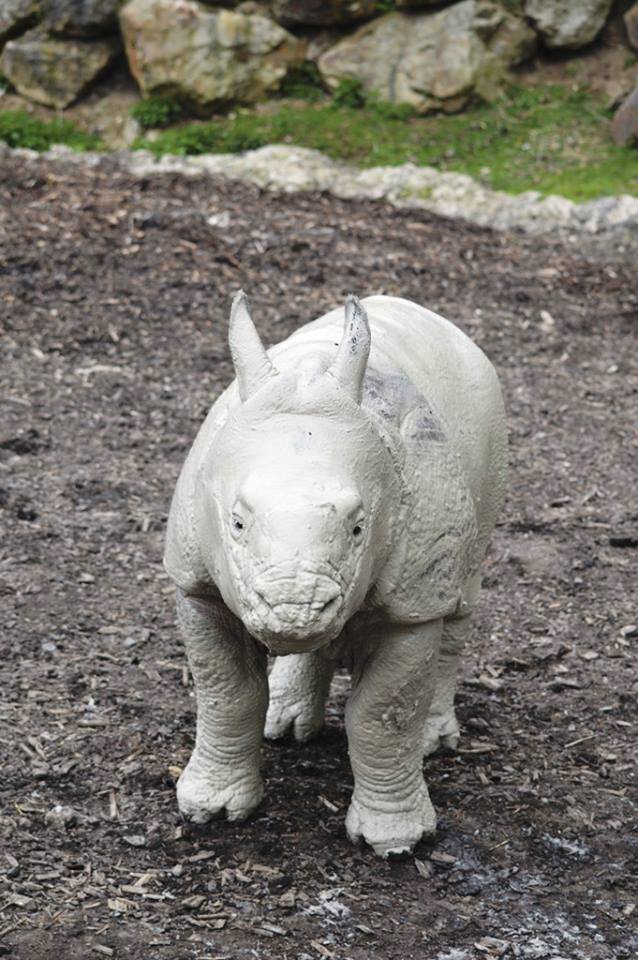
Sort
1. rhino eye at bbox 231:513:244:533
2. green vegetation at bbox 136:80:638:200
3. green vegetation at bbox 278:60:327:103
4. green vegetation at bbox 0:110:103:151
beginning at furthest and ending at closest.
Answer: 1. green vegetation at bbox 278:60:327:103
2. green vegetation at bbox 0:110:103:151
3. green vegetation at bbox 136:80:638:200
4. rhino eye at bbox 231:513:244:533

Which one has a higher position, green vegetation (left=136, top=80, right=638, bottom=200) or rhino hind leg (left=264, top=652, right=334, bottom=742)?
rhino hind leg (left=264, top=652, right=334, bottom=742)

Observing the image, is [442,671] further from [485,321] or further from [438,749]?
[485,321]

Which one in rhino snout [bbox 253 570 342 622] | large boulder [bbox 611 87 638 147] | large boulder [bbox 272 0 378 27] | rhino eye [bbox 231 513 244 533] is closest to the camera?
rhino snout [bbox 253 570 342 622]

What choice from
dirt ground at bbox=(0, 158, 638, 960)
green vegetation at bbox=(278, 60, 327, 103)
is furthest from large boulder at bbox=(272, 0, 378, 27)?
dirt ground at bbox=(0, 158, 638, 960)

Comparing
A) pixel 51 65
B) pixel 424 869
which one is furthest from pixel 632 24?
pixel 424 869

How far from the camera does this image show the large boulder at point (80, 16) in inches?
486

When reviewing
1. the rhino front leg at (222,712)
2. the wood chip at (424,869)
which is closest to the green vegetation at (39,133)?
the rhino front leg at (222,712)

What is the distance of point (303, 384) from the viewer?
3.32 metres

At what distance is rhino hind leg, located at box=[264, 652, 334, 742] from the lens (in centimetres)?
472

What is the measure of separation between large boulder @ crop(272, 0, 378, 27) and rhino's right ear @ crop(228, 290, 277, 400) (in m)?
9.87

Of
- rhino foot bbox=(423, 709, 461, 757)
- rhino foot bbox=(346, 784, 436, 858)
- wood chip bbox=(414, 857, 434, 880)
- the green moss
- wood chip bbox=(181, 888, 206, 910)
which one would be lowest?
the green moss

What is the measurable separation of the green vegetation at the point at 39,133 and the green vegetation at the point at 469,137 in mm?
664

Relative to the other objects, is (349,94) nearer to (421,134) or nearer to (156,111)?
(421,134)

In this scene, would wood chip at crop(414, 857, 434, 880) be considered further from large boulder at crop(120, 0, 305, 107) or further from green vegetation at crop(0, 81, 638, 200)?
large boulder at crop(120, 0, 305, 107)
